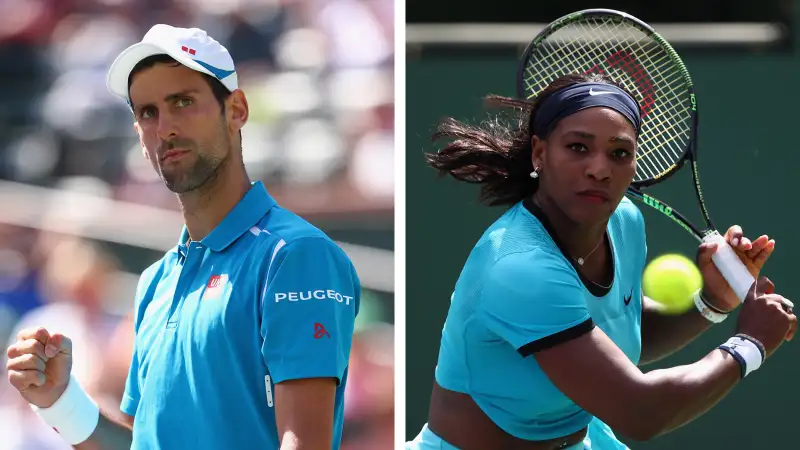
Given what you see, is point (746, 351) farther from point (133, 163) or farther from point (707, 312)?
point (133, 163)

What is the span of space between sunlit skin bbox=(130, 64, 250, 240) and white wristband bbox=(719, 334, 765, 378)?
1112mm

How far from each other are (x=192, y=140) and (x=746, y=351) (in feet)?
4.16

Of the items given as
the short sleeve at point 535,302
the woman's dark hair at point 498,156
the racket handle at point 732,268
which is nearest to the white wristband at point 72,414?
the short sleeve at point 535,302

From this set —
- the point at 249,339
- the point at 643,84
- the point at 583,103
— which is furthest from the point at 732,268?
the point at 249,339

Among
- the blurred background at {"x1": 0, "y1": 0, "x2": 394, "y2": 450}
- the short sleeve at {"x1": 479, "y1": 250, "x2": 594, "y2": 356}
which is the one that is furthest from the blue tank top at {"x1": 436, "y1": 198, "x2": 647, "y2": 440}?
the blurred background at {"x1": 0, "y1": 0, "x2": 394, "y2": 450}

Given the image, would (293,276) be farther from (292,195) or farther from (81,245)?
(81,245)

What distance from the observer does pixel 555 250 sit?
8.74 feet

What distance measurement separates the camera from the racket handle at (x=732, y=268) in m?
2.87

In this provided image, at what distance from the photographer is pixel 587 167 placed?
265cm

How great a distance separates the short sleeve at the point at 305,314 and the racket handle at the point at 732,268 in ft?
3.50

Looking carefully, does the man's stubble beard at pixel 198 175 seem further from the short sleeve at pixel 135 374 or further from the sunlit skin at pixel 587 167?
the sunlit skin at pixel 587 167

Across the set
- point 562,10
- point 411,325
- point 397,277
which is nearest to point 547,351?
point 397,277

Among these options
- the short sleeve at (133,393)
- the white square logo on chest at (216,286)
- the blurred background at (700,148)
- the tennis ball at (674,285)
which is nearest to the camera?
the white square logo on chest at (216,286)

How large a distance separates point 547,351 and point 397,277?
153cm
